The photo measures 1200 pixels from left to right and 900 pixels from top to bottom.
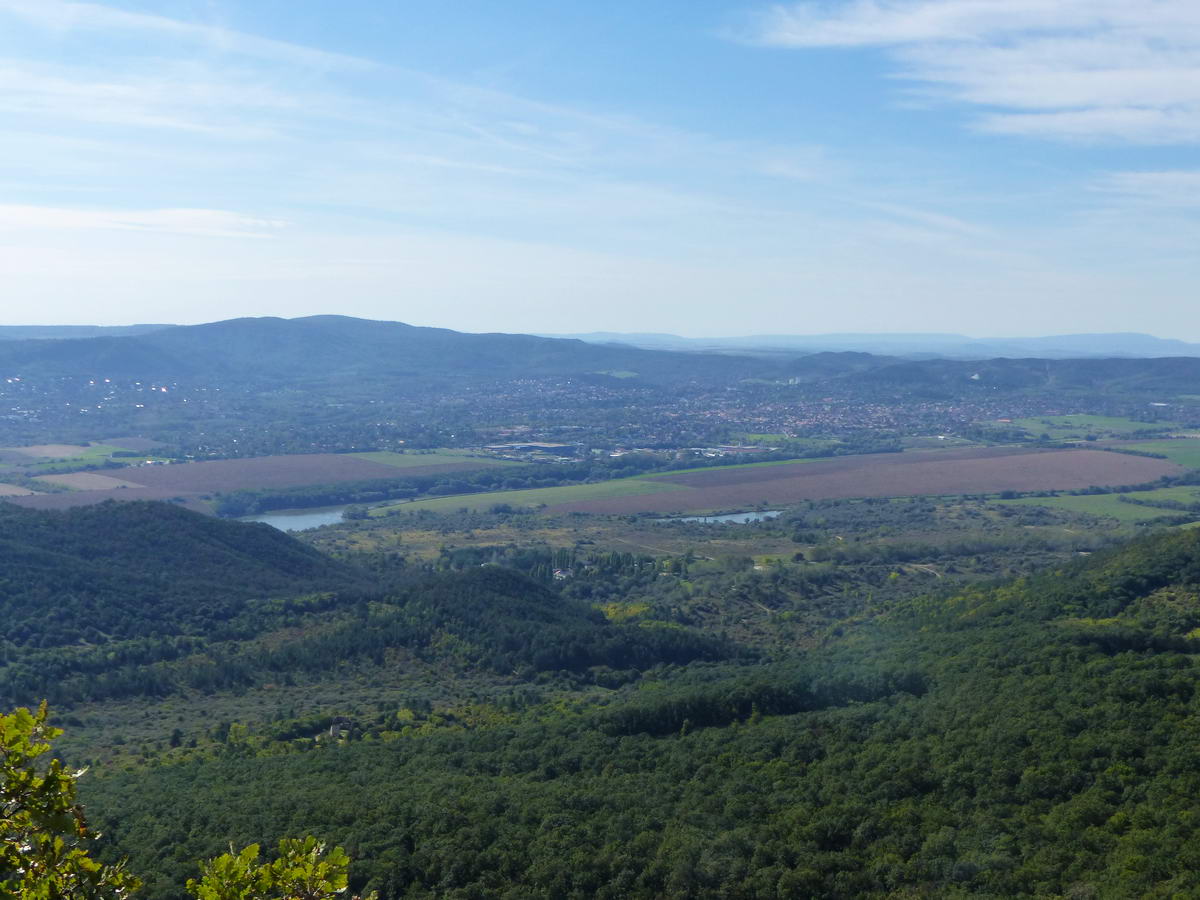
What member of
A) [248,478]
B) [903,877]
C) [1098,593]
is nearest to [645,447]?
[248,478]

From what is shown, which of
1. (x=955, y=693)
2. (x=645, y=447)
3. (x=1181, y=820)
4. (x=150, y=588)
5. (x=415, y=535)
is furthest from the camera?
(x=645, y=447)

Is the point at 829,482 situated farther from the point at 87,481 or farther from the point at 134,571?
the point at 87,481

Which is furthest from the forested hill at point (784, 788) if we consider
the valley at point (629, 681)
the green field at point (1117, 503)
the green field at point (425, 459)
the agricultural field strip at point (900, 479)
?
the green field at point (425, 459)

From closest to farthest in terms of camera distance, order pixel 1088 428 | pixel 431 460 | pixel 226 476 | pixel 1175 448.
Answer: pixel 226 476 → pixel 431 460 → pixel 1175 448 → pixel 1088 428

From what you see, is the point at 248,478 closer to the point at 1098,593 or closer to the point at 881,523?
A: the point at 881,523

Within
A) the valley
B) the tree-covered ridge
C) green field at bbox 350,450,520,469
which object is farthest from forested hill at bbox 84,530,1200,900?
green field at bbox 350,450,520,469

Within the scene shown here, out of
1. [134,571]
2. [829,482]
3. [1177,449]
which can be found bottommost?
[829,482]

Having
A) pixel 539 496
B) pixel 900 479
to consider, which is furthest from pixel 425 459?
pixel 900 479

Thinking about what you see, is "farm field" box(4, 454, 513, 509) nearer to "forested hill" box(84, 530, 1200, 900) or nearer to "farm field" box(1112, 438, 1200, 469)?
"forested hill" box(84, 530, 1200, 900)
